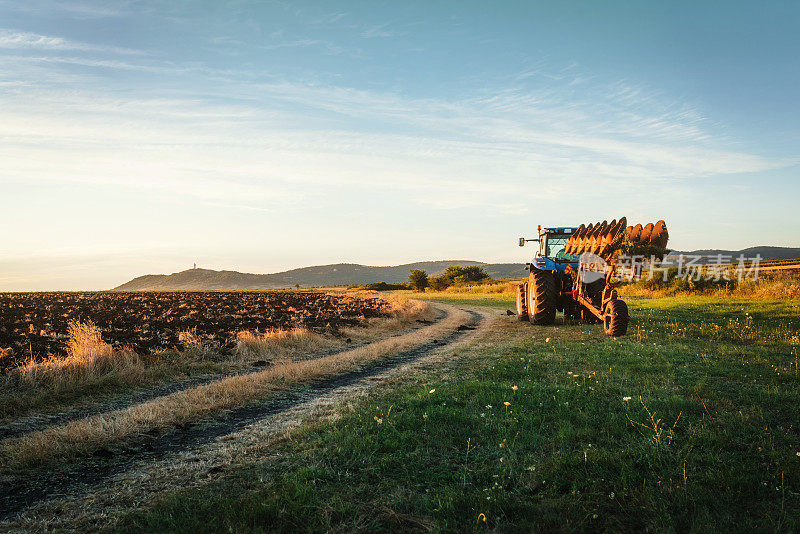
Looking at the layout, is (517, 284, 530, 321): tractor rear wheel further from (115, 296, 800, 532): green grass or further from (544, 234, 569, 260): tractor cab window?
(115, 296, 800, 532): green grass

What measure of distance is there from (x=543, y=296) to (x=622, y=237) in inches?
204

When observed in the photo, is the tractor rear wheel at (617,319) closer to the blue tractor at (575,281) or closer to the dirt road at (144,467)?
the blue tractor at (575,281)

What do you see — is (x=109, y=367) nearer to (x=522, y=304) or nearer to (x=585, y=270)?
(x=585, y=270)

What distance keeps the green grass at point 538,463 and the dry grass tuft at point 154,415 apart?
2649 mm

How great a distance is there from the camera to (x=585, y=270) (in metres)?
16.2

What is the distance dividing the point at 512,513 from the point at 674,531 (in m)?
1.29

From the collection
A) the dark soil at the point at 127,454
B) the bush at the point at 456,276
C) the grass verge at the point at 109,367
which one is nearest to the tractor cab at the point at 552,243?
the grass verge at the point at 109,367

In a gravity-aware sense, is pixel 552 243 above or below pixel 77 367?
above

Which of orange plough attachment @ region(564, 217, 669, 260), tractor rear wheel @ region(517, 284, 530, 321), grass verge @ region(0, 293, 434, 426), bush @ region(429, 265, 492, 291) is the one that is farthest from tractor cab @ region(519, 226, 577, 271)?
bush @ region(429, 265, 492, 291)

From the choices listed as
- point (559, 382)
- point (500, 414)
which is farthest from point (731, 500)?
point (559, 382)

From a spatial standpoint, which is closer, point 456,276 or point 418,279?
point 456,276

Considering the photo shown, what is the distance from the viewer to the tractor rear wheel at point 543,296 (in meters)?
18.4

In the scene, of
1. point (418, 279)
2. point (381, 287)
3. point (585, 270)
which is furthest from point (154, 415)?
point (381, 287)

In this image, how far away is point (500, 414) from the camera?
6613mm
